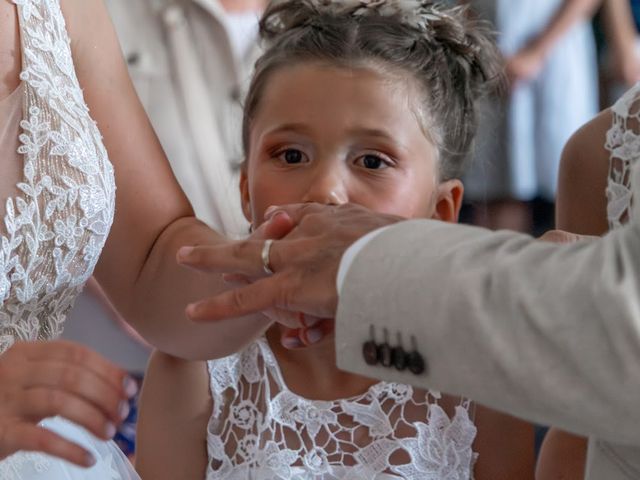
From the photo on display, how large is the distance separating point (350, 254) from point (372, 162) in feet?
1.95

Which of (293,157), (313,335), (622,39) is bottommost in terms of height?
(313,335)

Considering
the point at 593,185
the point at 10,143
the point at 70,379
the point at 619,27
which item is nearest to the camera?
the point at 70,379

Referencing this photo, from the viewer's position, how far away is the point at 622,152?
1.59 meters

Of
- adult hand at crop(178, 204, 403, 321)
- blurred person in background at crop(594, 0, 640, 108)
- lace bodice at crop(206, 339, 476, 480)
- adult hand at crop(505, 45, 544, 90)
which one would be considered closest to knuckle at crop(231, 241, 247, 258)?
adult hand at crop(178, 204, 403, 321)

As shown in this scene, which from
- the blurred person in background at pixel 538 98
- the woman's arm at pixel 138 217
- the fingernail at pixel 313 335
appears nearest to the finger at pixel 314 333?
the fingernail at pixel 313 335

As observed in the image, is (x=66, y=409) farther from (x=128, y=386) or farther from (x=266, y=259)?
(x=266, y=259)

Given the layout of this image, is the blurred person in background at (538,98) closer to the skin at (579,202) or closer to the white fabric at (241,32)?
the white fabric at (241,32)

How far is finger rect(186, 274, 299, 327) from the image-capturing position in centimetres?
123

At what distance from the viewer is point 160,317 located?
5.53 feet

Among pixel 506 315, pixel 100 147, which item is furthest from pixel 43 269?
pixel 506 315

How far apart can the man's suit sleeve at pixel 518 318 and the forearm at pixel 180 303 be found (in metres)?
0.52

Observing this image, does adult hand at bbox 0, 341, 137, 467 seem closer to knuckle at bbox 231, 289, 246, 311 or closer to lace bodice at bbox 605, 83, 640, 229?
knuckle at bbox 231, 289, 246, 311

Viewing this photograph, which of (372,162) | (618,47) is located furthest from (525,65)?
(372,162)

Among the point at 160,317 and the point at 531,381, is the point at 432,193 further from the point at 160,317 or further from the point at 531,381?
the point at 531,381
